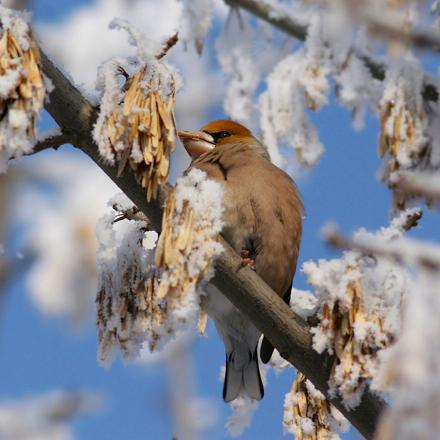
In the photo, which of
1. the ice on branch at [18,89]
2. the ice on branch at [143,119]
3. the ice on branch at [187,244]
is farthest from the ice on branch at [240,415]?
the ice on branch at [18,89]

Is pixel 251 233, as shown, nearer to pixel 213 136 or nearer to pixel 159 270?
pixel 159 270

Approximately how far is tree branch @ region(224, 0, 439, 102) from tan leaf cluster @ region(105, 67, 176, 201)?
2147 millimetres

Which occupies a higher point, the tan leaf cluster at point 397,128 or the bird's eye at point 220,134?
the tan leaf cluster at point 397,128

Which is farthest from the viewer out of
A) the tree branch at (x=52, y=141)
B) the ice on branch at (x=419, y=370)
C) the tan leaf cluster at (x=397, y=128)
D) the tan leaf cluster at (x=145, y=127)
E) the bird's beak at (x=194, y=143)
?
the bird's beak at (x=194, y=143)

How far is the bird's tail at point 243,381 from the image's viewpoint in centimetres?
408

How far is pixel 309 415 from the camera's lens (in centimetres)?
303

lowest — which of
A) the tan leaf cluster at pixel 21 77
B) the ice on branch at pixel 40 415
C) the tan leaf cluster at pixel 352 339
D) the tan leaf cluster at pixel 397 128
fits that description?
the ice on branch at pixel 40 415

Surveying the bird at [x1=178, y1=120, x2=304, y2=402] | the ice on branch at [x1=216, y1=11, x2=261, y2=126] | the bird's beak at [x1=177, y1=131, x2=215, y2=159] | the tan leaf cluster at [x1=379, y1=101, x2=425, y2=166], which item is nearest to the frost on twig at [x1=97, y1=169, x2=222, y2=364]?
the bird at [x1=178, y1=120, x2=304, y2=402]

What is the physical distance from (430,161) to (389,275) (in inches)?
43.5

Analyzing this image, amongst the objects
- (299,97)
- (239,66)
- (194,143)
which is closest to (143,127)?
→ (299,97)

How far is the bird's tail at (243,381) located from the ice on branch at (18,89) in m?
2.15

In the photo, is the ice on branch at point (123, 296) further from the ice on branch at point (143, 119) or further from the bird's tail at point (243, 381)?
the bird's tail at point (243, 381)

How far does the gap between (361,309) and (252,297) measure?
0.44 metres

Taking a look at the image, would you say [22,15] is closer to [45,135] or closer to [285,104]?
[45,135]
